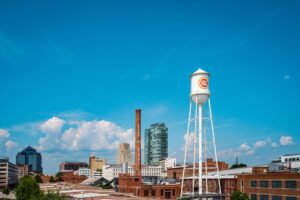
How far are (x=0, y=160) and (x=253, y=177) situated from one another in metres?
147

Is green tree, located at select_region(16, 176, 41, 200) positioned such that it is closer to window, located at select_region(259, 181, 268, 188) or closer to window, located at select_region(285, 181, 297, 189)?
window, located at select_region(259, 181, 268, 188)

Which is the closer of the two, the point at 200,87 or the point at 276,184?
the point at 200,87

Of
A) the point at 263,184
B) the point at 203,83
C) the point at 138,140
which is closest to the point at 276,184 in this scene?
the point at 263,184

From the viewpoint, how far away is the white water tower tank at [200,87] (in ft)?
189

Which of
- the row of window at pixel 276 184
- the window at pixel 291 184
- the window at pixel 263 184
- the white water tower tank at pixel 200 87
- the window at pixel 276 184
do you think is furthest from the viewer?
the window at pixel 263 184

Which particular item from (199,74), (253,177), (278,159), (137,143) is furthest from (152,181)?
(199,74)

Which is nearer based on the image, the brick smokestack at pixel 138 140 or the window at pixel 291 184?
the window at pixel 291 184

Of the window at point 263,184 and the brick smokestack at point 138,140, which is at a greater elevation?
the brick smokestack at point 138,140

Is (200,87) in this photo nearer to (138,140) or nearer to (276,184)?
(276,184)

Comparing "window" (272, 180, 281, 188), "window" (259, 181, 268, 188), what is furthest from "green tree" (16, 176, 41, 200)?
"window" (272, 180, 281, 188)

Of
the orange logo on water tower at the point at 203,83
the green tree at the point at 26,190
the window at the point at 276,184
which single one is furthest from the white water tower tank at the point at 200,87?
the green tree at the point at 26,190

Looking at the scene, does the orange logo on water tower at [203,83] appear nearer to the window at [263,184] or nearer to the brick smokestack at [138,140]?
the window at [263,184]

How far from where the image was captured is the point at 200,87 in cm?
5762

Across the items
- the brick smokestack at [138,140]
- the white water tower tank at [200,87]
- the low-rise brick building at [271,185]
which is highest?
the white water tower tank at [200,87]
